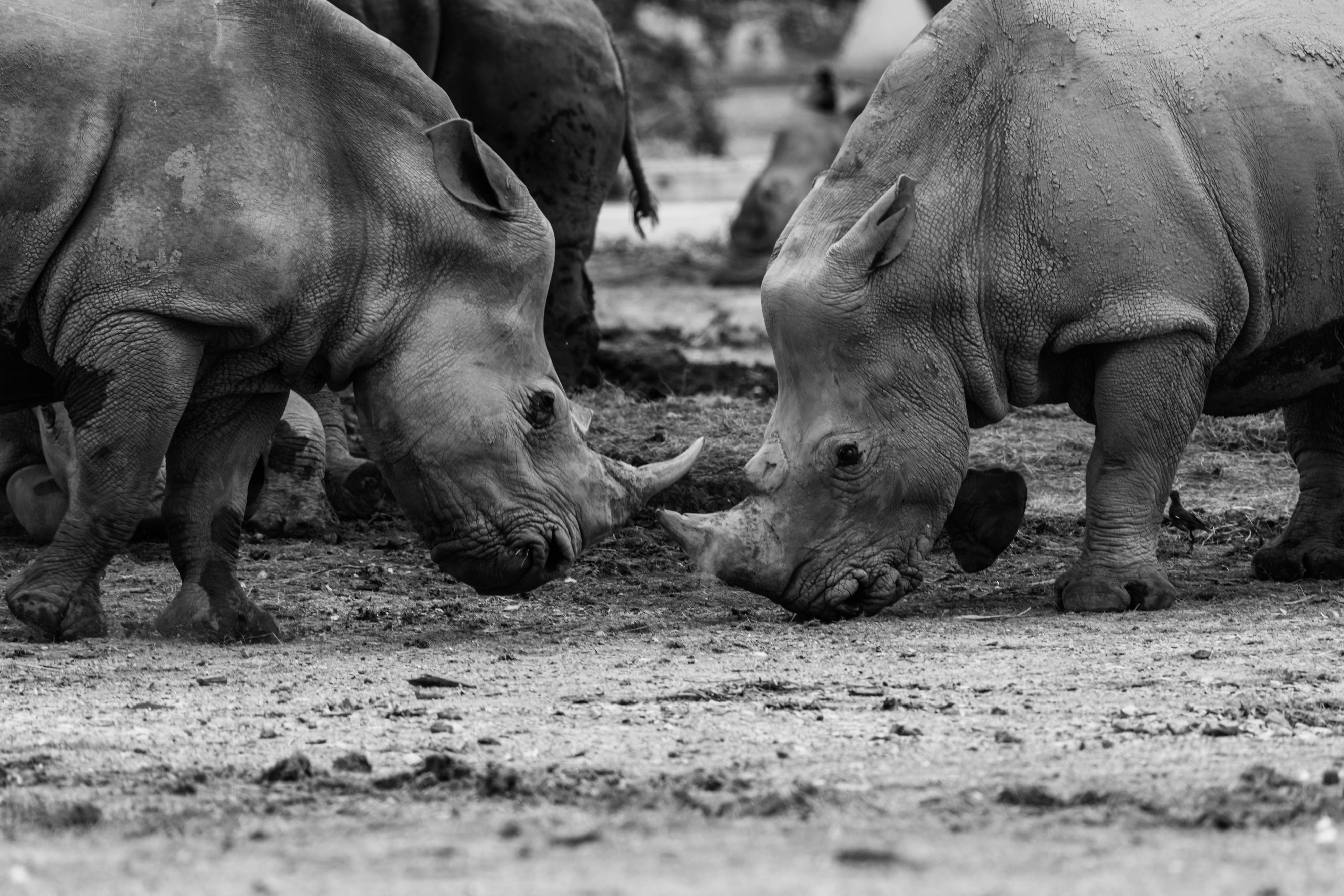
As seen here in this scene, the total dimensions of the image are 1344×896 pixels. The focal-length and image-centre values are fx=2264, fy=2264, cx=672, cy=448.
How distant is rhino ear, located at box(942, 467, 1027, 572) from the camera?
7.61 metres

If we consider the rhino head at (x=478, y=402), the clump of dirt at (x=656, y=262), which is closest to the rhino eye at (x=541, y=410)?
the rhino head at (x=478, y=402)

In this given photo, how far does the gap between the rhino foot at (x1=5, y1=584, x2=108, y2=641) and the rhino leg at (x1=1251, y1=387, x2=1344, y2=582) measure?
4062mm

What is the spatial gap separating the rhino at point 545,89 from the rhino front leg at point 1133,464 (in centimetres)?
379

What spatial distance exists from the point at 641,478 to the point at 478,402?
67 cm

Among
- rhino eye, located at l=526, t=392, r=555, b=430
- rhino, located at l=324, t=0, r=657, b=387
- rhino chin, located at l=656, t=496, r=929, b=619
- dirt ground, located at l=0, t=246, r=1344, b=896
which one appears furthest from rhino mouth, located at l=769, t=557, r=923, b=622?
rhino, located at l=324, t=0, r=657, b=387

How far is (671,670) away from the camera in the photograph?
6.16 m

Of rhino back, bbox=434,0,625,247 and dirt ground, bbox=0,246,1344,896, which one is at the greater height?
rhino back, bbox=434,0,625,247

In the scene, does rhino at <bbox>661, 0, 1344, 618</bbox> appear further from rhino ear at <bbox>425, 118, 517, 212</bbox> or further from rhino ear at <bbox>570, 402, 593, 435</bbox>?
rhino ear at <bbox>425, 118, 517, 212</bbox>

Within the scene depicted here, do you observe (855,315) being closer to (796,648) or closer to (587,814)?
(796,648)

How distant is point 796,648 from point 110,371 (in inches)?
83.8

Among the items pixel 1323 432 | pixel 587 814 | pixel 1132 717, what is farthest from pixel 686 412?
pixel 587 814

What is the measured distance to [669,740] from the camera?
509cm

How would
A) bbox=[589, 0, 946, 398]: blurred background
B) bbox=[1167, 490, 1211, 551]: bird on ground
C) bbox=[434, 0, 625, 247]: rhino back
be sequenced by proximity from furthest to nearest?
1. bbox=[589, 0, 946, 398]: blurred background
2. bbox=[434, 0, 625, 247]: rhino back
3. bbox=[1167, 490, 1211, 551]: bird on ground

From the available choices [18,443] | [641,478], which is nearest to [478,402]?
[641,478]
